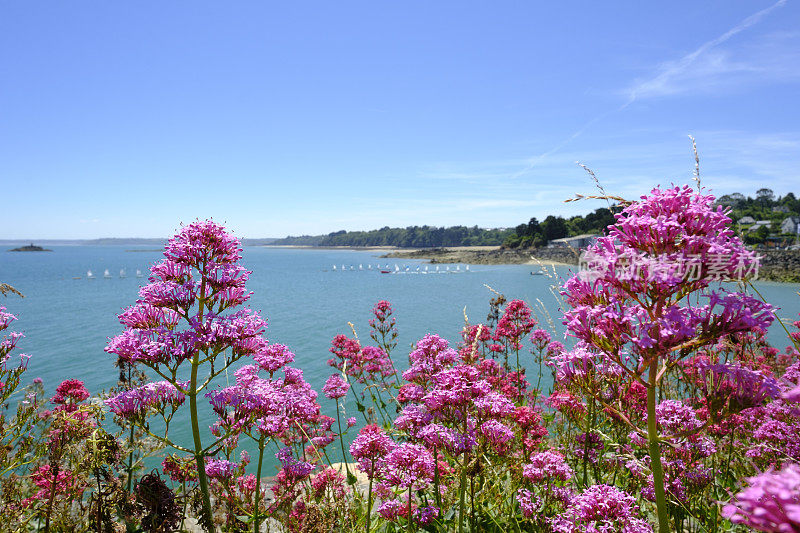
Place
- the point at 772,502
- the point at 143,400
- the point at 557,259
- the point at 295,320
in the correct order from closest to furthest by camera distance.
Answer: the point at 772,502
the point at 143,400
the point at 295,320
the point at 557,259

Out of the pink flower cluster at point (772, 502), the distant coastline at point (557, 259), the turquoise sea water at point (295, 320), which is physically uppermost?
the pink flower cluster at point (772, 502)

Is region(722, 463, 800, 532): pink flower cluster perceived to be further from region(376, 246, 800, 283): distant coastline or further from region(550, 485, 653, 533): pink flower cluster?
region(550, 485, 653, 533): pink flower cluster

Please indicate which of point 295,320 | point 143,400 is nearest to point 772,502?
point 143,400

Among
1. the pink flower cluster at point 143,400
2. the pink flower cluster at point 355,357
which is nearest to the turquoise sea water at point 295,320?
the pink flower cluster at point 355,357

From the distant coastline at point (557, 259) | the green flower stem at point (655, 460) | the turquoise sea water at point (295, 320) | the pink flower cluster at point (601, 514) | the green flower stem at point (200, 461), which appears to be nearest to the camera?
the green flower stem at point (655, 460)

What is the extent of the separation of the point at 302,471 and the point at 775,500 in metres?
4.11

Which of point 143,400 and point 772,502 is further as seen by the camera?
point 143,400

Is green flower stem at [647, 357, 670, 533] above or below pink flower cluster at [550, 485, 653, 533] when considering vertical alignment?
above

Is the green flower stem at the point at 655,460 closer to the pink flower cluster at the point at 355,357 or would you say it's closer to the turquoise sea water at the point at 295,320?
the turquoise sea water at the point at 295,320

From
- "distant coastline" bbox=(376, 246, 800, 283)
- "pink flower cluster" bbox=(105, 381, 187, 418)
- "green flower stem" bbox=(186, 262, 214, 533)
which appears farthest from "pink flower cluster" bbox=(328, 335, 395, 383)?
"green flower stem" bbox=(186, 262, 214, 533)

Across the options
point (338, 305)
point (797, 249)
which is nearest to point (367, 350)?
point (338, 305)

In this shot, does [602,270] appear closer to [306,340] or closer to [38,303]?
[306,340]

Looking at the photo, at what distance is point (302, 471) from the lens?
4.38 m

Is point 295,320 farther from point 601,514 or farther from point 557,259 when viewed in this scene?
point 557,259
